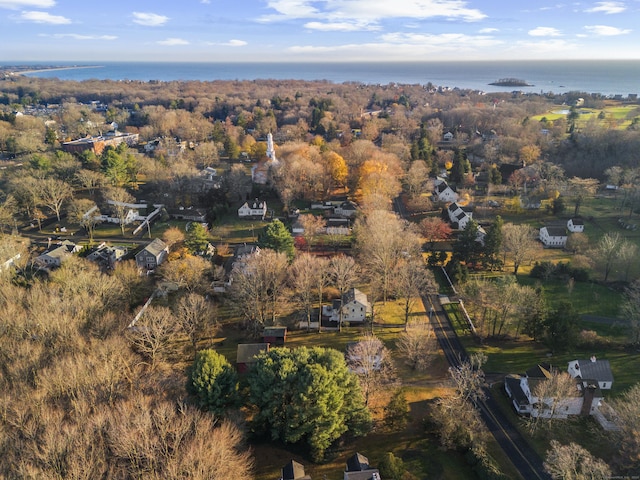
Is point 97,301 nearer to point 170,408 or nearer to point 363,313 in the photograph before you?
point 170,408

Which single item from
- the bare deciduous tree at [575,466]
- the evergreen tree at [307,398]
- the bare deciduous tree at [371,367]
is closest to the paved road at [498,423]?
the bare deciduous tree at [575,466]

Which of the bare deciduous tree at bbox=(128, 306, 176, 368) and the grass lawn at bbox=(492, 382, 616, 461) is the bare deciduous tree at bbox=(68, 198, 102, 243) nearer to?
the bare deciduous tree at bbox=(128, 306, 176, 368)

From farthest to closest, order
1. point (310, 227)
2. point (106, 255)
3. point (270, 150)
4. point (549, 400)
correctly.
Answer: point (270, 150) < point (310, 227) < point (106, 255) < point (549, 400)

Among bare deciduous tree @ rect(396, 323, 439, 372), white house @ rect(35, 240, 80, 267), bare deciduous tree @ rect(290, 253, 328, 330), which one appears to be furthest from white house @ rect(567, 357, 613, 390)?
white house @ rect(35, 240, 80, 267)

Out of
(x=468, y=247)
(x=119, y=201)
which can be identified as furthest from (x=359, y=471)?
(x=119, y=201)

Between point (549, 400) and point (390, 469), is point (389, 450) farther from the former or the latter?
point (549, 400)

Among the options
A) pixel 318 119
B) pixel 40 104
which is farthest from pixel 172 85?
pixel 318 119
